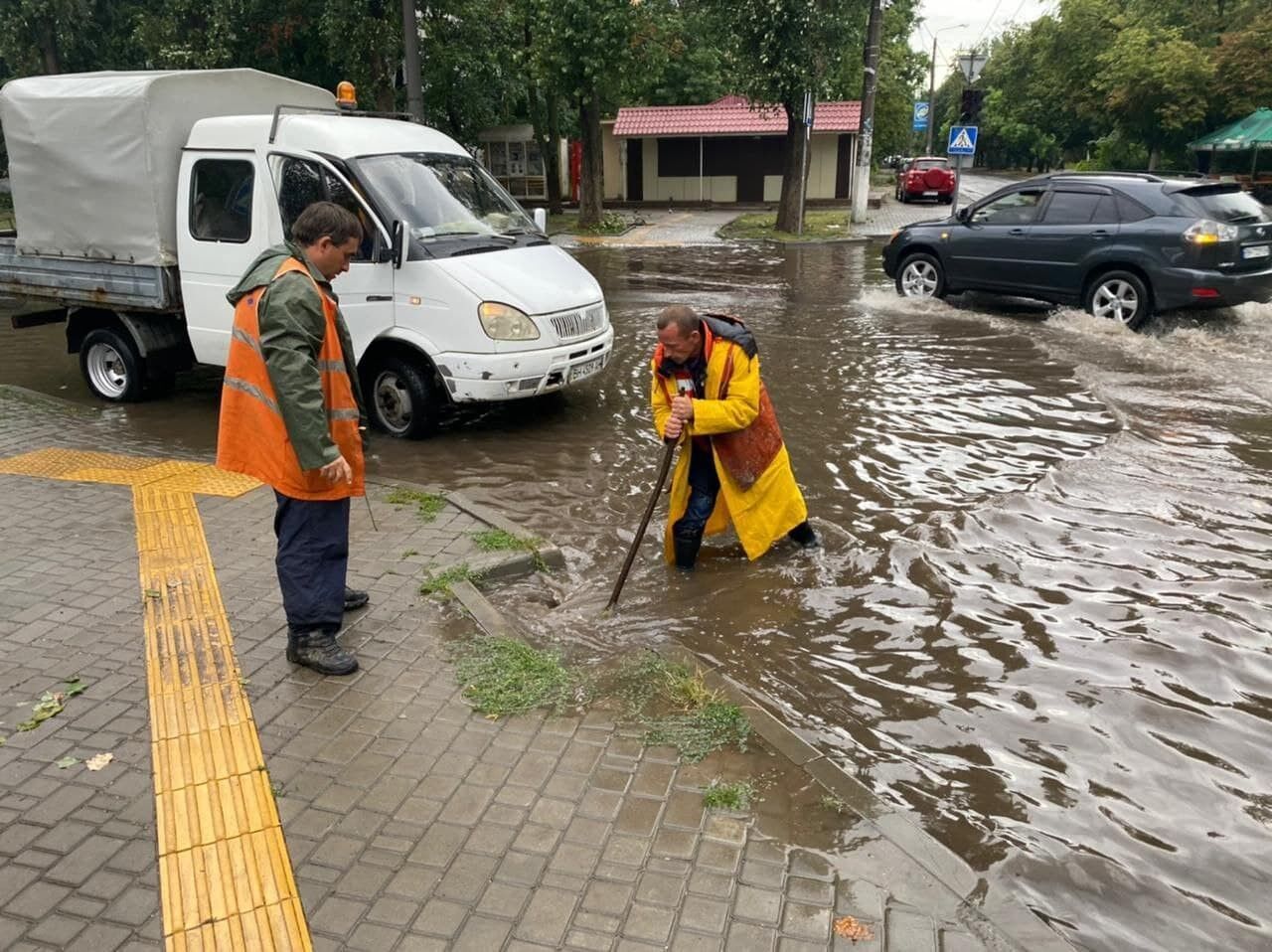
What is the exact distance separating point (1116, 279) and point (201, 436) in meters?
9.85

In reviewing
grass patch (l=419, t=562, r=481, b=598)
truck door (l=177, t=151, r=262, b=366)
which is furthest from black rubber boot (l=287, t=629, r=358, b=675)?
truck door (l=177, t=151, r=262, b=366)

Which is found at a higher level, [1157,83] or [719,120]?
[1157,83]

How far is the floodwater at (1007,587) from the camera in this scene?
341cm

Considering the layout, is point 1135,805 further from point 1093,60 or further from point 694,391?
point 1093,60

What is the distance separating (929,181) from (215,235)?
31331 mm

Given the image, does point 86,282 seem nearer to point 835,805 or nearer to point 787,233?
point 835,805

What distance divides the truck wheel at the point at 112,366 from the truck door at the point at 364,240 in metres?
2.29

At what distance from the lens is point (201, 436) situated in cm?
811

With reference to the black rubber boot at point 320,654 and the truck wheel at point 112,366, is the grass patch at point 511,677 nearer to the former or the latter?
the black rubber boot at point 320,654

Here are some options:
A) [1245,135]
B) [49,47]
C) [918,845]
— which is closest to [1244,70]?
[1245,135]

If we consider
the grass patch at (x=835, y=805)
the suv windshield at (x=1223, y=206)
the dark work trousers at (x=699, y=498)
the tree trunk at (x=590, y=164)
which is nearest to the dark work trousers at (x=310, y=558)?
the dark work trousers at (x=699, y=498)

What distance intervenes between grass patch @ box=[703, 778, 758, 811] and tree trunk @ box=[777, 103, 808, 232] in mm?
21031

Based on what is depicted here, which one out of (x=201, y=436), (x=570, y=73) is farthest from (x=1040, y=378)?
(x=570, y=73)

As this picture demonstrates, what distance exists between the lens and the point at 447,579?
5047mm
